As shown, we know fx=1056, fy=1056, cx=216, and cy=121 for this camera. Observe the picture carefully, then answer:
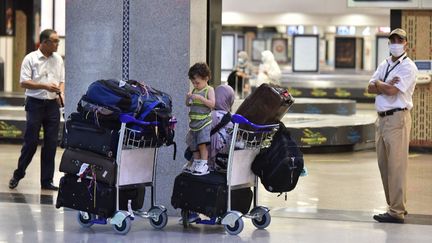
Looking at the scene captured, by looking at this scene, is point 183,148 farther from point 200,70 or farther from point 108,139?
point 108,139

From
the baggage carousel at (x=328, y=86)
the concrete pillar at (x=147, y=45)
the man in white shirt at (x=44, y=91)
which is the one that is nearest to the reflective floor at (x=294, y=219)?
the man in white shirt at (x=44, y=91)

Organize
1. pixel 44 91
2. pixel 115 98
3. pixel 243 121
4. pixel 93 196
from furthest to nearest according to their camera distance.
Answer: pixel 44 91, pixel 93 196, pixel 243 121, pixel 115 98

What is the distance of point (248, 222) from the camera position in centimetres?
989

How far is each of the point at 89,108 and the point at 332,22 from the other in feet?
74.6

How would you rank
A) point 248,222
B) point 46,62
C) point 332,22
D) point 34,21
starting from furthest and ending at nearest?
point 332,22 < point 34,21 < point 46,62 < point 248,222

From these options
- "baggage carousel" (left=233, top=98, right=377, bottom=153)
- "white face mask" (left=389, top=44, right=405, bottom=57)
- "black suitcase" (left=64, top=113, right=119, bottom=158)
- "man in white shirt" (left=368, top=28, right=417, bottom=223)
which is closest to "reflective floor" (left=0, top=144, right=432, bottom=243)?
"man in white shirt" (left=368, top=28, right=417, bottom=223)

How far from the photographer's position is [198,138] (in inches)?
362

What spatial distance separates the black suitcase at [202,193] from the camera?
9.02 m

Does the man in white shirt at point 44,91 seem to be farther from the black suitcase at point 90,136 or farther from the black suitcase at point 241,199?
the black suitcase at point 241,199

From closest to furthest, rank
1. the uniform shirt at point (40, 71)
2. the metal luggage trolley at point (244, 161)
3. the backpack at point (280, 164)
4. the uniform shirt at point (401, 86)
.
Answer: the metal luggage trolley at point (244, 161) → the backpack at point (280, 164) → the uniform shirt at point (401, 86) → the uniform shirt at point (40, 71)

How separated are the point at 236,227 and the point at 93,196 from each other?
4.11 ft

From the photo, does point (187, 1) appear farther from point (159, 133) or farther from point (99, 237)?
point (99, 237)

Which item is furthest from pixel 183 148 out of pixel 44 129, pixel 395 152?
pixel 44 129

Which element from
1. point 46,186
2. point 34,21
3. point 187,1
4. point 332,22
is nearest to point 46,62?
point 46,186
